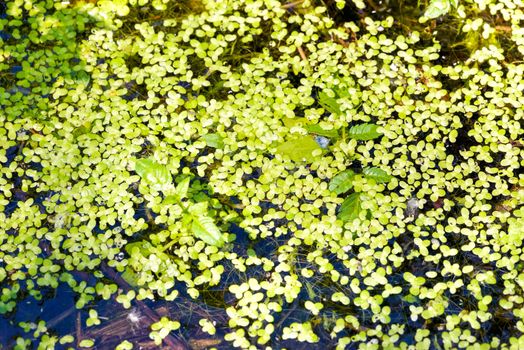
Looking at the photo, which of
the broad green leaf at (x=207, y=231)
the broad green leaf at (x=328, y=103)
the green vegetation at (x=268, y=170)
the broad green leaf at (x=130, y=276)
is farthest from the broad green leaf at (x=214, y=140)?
the broad green leaf at (x=130, y=276)

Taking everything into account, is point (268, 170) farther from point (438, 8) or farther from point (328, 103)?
point (438, 8)

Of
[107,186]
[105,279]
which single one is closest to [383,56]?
[107,186]

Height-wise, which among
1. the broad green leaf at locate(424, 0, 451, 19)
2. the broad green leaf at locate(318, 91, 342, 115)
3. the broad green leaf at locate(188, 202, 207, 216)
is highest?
the broad green leaf at locate(424, 0, 451, 19)

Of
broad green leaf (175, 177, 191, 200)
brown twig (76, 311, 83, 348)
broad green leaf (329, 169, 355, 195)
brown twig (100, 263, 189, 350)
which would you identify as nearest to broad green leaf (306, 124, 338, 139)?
broad green leaf (329, 169, 355, 195)

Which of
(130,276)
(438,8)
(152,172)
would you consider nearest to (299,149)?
(152,172)

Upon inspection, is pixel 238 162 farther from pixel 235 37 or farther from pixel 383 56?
pixel 383 56

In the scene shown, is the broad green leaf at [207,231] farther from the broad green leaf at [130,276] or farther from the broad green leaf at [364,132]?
the broad green leaf at [364,132]

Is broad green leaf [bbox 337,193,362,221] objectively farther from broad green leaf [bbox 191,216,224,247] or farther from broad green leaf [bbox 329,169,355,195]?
broad green leaf [bbox 191,216,224,247]
